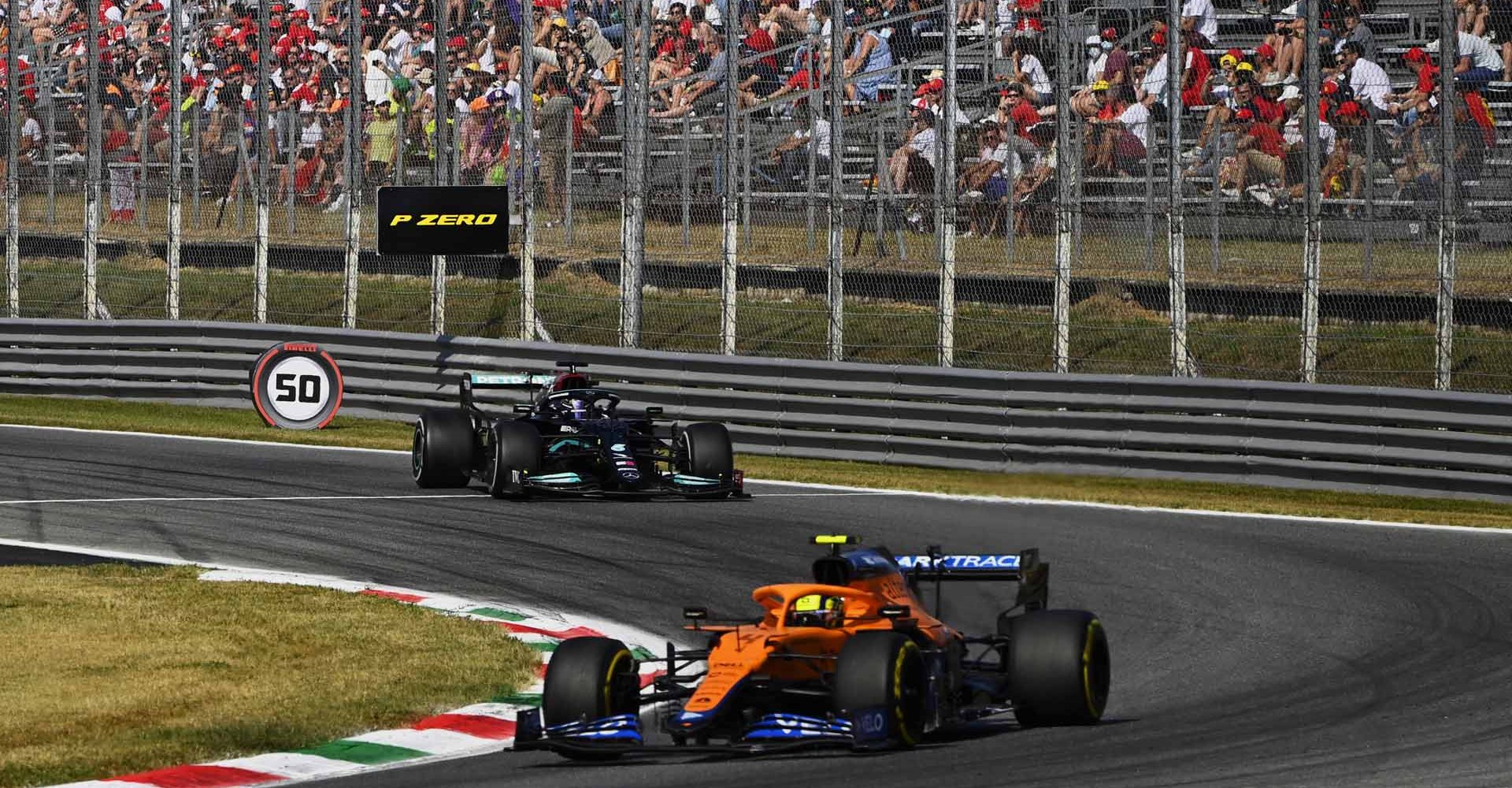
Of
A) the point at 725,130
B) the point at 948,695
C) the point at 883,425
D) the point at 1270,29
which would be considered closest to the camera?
the point at 948,695

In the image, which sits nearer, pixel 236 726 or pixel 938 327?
pixel 236 726

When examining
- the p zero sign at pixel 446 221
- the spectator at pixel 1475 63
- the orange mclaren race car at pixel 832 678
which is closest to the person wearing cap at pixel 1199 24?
the spectator at pixel 1475 63

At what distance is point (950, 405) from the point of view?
1909 cm

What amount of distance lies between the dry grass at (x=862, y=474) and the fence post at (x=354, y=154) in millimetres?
1488

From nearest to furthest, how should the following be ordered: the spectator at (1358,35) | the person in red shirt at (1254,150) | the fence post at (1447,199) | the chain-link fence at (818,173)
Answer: the fence post at (1447,199), the chain-link fence at (818,173), the spectator at (1358,35), the person in red shirt at (1254,150)

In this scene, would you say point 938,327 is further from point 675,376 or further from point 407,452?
point 407,452

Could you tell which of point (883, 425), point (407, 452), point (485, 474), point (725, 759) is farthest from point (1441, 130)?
point (725, 759)

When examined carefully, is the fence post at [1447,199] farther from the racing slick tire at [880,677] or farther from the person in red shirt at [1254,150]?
the racing slick tire at [880,677]

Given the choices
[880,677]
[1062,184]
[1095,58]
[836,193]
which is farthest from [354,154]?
[880,677]

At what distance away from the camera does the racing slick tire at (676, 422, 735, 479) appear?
54.4 feet

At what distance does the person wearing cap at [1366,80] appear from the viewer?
1772 centimetres

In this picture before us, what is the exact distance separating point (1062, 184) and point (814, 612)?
37.1 ft

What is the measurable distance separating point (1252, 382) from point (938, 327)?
3.16 m

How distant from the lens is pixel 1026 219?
63.1 feet
